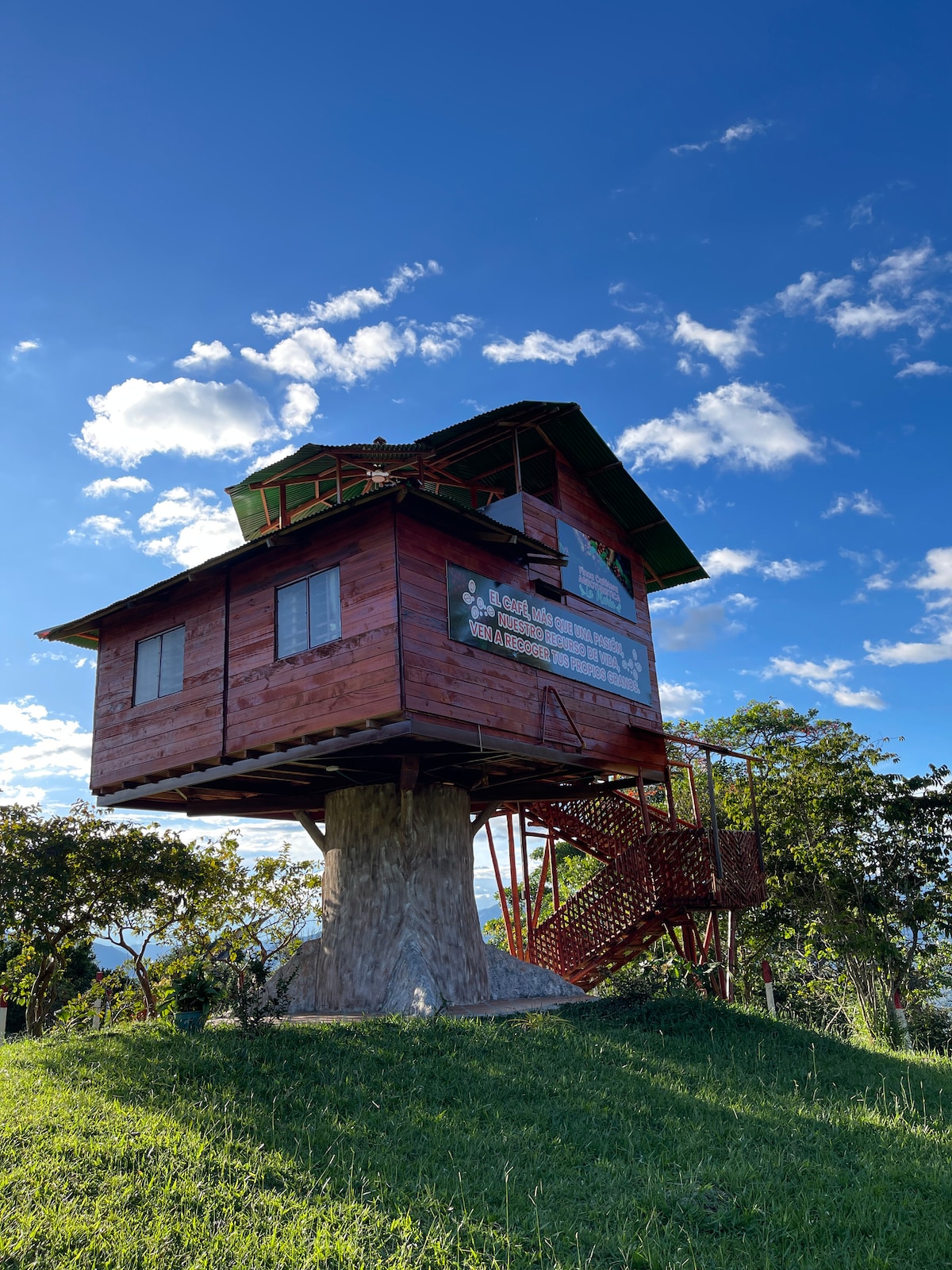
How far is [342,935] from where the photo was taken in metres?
15.6

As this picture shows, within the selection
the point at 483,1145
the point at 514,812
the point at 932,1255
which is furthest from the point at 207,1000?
the point at 514,812

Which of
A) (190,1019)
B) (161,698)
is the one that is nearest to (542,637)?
(161,698)

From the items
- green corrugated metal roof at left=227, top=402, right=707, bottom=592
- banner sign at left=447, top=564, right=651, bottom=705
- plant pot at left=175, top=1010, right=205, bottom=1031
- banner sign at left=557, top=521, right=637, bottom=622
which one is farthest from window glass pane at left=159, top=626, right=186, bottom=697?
banner sign at left=557, top=521, right=637, bottom=622

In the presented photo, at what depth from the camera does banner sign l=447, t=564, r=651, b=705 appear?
1365cm

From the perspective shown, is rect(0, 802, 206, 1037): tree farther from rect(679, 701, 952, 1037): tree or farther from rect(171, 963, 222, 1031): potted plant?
rect(679, 701, 952, 1037): tree

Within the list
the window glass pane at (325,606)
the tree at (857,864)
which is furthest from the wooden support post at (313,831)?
the tree at (857,864)

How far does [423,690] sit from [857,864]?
14789mm

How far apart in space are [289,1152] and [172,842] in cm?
1278

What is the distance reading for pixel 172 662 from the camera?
51.0 ft

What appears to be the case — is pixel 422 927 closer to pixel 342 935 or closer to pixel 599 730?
pixel 342 935

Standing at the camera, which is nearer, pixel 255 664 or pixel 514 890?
pixel 255 664

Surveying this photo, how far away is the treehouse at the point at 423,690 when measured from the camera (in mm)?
13031

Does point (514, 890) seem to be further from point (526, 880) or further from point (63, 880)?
point (63, 880)

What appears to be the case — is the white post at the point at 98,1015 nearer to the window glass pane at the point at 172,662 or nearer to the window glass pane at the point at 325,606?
the window glass pane at the point at 172,662
